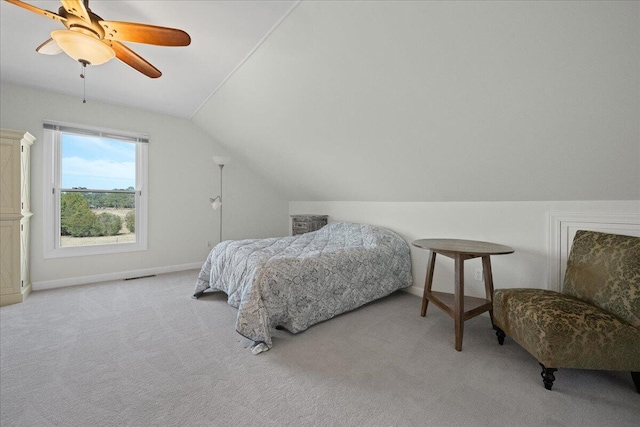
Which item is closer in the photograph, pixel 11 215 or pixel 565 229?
pixel 565 229

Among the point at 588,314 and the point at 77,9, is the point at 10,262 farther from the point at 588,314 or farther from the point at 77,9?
the point at 588,314

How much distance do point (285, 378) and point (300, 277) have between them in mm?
791

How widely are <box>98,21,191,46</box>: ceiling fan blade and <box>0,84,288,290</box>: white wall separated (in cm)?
221

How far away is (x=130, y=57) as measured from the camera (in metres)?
1.92

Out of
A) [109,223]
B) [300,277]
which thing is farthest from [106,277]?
[300,277]

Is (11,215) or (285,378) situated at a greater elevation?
(11,215)

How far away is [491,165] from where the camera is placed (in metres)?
2.32

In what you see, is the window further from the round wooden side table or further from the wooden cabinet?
the round wooden side table

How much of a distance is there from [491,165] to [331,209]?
2.63m

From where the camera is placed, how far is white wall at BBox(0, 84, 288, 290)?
130 inches

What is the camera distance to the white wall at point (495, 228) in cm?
229

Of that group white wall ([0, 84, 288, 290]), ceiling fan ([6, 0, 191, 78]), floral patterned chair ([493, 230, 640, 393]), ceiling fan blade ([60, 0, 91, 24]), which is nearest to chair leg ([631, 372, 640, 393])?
floral patterned chair ([493, 230, 640, 393])

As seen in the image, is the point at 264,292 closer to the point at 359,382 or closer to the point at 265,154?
the point at 359,382

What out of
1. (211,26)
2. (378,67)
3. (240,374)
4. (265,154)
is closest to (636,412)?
(240,374)
